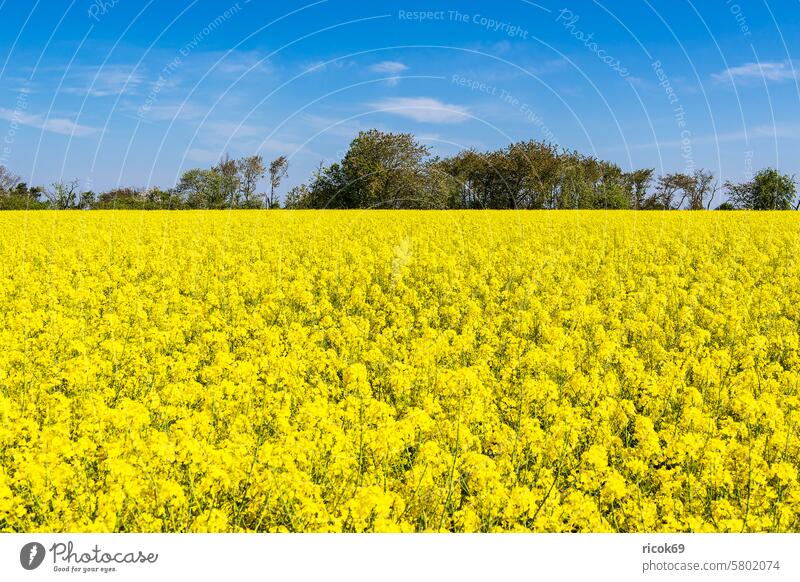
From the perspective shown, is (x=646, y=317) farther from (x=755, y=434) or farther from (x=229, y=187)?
(x=229, y=187)

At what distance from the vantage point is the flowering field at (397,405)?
16.7 ft

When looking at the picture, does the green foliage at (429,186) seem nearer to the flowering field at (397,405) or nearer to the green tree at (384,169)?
the green tree at (384,169)

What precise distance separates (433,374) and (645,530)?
328cm

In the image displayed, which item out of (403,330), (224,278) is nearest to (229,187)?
(224,278)

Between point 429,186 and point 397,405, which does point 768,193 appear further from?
point 397,405

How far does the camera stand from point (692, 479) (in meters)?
5.67
